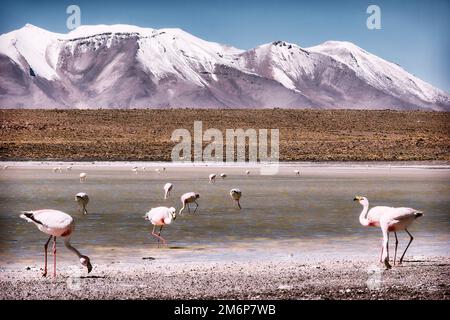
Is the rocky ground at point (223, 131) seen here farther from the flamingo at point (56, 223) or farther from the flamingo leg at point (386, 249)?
the flamingo leg at point (386, 249)

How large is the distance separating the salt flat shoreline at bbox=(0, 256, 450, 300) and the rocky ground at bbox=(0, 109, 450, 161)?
2028 inches

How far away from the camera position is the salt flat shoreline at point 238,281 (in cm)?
895

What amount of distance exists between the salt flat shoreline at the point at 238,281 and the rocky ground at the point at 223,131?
2028 inches

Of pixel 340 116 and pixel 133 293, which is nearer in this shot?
pixel 133 293

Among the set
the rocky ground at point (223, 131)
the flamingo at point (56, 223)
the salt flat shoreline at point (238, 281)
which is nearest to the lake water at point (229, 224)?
the salt flat shoreline at point (238, 281)

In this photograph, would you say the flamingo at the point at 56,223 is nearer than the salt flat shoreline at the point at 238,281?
No

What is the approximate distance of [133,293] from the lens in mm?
9055

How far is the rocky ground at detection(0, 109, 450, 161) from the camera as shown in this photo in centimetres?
6688

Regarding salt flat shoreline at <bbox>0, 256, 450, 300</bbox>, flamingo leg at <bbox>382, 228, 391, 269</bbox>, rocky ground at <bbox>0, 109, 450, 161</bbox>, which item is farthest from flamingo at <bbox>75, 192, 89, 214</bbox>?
rocky ground at <bbox>0, 109, 450, 161</bbox>

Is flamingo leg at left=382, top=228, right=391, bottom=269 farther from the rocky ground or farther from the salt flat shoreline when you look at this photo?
the rocky ground

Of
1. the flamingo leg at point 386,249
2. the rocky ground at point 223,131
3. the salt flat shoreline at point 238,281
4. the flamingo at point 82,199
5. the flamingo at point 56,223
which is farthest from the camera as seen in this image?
the rocky ground at point 223,131
